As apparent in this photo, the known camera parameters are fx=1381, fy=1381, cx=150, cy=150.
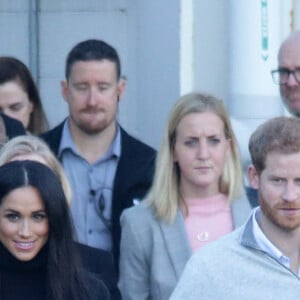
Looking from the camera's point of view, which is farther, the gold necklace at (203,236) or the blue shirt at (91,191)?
the blue shirt at (91,191)

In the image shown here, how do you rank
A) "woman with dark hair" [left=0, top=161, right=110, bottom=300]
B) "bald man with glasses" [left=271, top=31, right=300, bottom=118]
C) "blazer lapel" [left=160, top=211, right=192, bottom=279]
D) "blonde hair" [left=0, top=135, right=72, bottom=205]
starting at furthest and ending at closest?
"bald man with glasses" [left=271, top=31, right=300, bottom=118], "blazer lapel" [left=160, top=211, right=192, bottom=279], "blonde hair" [left=0, top=135, right=72, bottom=205], "woman with dark hair" [left=0, top=161, right=110, bottom=300]

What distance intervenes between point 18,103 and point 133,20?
161 centimetres

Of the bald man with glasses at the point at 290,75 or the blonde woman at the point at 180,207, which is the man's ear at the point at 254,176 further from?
the bald man with glasses at the point at 290,75

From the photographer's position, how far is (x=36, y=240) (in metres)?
5.07

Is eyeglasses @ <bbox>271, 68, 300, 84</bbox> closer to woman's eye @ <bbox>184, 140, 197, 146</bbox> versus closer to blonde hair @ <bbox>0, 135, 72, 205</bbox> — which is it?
woman's eye @ <bbox>184, 140, 197, 146</bbox>

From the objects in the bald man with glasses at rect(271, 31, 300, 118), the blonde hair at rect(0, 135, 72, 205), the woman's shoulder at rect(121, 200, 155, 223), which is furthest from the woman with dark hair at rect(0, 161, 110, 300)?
the bald man with glasses at rect(271, 31, 300, 118)

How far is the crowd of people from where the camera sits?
4.86 metres

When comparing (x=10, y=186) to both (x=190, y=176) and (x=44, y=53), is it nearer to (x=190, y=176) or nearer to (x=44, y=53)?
(x=190, y=176)

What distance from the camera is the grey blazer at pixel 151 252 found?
19.0ft

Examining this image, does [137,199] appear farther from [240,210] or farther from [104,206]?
[240,210]

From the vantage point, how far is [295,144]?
484 centimetres

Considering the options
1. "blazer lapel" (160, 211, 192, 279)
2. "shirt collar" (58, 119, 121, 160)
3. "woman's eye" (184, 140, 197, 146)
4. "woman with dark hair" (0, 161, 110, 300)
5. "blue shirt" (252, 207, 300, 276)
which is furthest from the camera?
"shirt collar" (58, 119, 121, 160)

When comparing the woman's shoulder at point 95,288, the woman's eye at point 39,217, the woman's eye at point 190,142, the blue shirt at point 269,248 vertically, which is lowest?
the woman's shoulder at point 95,288

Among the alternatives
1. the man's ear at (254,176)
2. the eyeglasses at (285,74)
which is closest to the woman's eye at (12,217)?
the man's ear at (254,176)
